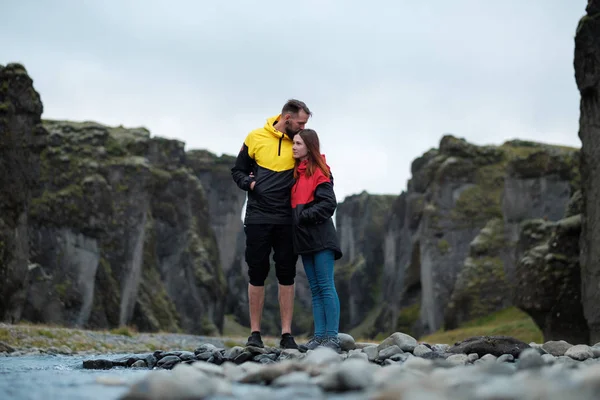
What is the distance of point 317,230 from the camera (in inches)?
318

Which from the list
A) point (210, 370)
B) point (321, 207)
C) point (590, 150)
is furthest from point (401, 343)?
point (590, 150)

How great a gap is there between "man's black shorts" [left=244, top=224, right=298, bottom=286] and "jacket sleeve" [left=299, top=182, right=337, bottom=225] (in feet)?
1.49

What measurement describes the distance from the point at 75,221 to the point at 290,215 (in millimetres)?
26333

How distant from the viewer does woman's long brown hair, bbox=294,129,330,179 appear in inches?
322

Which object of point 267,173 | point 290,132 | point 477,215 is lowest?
point 267,173

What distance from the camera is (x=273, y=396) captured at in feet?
12.2

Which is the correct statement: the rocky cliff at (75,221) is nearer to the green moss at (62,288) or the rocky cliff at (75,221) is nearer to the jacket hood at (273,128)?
the green moss at (62,288)

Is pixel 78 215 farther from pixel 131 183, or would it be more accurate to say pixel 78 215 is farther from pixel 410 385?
pixel 410 385

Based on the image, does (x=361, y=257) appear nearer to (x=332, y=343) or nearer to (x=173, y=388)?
(x=332, y=343)

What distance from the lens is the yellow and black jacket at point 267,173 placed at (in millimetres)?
8289

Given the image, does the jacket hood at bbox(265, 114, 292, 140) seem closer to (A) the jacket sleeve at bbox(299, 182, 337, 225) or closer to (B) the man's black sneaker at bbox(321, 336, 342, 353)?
(A) the jacket sleeve at bbox(299, 182, 337, 225)

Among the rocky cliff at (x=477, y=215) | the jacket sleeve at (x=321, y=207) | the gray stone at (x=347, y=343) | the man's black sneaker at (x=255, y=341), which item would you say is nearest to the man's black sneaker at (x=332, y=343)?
the gray stone at (x=347, y=343)

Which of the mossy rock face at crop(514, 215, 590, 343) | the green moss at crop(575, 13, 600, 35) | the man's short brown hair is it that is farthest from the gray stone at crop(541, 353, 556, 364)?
the green moss at crop(575, 13, 600, 35)

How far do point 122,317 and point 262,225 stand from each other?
30634mm
